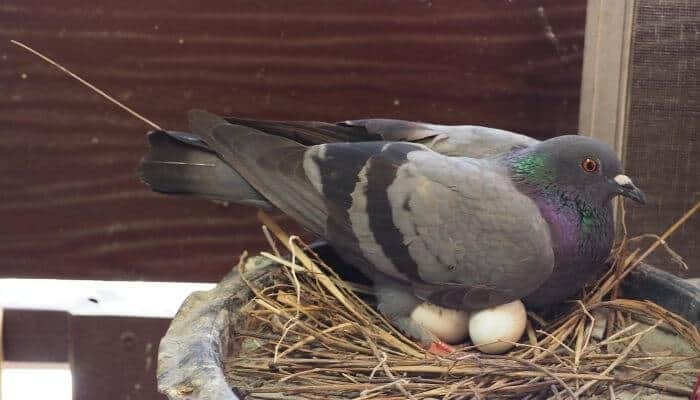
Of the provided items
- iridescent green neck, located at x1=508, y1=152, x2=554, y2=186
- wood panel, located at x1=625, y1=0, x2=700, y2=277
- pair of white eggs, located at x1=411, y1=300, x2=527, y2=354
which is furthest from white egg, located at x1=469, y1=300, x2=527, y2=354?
wood panel, located at x1=625, y1=0, x2=700, y2=277

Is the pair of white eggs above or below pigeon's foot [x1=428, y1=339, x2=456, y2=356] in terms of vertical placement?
above

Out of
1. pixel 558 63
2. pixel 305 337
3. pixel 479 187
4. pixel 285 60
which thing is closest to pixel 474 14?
pixel 558 63

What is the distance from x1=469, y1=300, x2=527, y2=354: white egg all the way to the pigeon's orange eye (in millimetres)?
189

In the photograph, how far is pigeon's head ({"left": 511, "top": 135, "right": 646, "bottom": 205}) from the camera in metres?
0.89

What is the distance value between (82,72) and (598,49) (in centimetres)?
88

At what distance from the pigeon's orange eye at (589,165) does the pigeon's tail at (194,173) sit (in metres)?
0.42

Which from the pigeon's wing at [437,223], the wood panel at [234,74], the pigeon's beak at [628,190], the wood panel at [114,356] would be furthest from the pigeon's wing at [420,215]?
the wood panel at [114,356]

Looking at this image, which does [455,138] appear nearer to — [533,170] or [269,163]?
[533,170]

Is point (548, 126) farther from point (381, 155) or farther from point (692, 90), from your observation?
point (381, 155)

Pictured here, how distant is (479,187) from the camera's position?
2.85 ft

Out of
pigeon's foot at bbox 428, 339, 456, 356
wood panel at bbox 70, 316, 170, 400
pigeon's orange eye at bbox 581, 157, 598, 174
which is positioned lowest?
wood panel at bbox 70, 316, 170, 400

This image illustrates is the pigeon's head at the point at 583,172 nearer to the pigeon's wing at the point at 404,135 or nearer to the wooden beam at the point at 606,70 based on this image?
the pigeon's wing at the point at 404,135

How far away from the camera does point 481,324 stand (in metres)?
0.88

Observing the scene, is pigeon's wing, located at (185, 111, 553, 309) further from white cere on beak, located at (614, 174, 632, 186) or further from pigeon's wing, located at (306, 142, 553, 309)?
white cere on beak, located at (614, 174, 632, 186)
